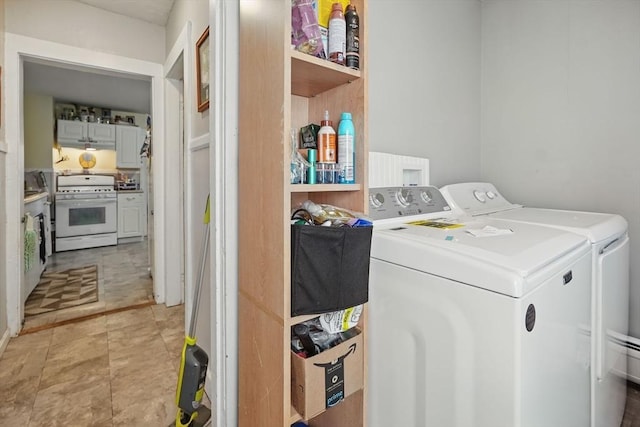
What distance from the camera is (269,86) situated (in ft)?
2.89

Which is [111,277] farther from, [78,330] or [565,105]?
[565,105]

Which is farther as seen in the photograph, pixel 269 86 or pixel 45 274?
pixel 45 274

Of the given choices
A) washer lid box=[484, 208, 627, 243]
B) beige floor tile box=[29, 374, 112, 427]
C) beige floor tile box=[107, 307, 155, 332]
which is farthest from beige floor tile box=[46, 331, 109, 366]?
washer lid box=[484, 208, 627, 243]

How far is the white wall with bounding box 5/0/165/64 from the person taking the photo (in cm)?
223

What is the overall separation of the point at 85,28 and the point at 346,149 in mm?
2666

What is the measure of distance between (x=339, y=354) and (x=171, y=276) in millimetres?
2331

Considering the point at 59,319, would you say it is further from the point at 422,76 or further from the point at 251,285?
the point at 422,76

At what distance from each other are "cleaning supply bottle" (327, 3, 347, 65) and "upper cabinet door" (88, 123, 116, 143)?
5.92 metres

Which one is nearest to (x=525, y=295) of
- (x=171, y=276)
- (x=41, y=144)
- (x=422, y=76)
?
(x=422, y=76)

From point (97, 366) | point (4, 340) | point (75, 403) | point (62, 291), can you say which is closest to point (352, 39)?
point (75, 403)

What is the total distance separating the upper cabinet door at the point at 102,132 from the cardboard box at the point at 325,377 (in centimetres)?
610

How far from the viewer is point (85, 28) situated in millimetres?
2451

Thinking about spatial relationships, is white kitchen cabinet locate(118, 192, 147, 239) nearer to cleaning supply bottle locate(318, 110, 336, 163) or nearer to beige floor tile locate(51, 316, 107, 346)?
beige floor tile locate(51, 316, 107, 346)

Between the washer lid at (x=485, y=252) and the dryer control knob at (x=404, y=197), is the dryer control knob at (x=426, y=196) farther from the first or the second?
the washer lid at (x=485, y=252)
